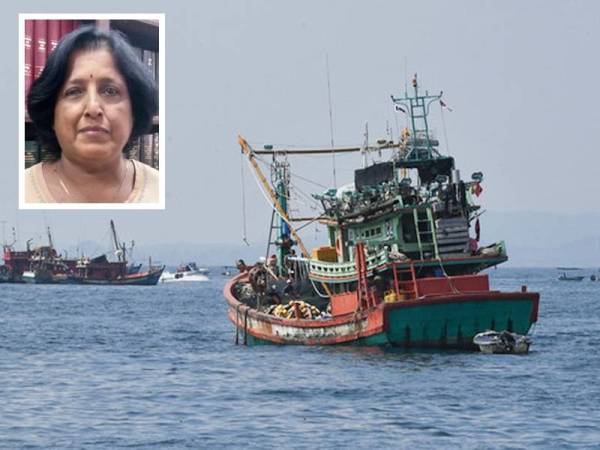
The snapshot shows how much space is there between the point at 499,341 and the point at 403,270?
4.40m

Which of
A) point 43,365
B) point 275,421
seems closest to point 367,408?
point 275,421

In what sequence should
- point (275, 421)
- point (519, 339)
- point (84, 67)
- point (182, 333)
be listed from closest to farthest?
point (275, 421) → point (84, 67) → point (519, 339) → point (182, 333)

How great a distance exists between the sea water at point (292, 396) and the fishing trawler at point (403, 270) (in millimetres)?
1027

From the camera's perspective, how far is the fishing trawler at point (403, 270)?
5131 centimetres

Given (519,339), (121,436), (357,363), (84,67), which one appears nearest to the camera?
(121,436)

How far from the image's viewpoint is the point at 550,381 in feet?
150

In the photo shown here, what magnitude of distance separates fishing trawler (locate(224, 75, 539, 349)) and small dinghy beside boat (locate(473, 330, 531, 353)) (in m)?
0.32

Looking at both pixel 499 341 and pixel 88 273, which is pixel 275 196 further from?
pixel 88 273

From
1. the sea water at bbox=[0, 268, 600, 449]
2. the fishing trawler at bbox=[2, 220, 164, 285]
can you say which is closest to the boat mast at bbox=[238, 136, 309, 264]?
the sea water at bbox=[0, 268, 600, 449]

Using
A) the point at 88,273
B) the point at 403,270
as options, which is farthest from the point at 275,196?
the point at 88,273

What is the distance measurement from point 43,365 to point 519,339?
59.7 ft

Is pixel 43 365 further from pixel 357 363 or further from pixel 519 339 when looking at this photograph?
pixel 519 339

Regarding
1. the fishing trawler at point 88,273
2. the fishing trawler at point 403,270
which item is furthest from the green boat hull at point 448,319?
the fishing trawler at point 88,273

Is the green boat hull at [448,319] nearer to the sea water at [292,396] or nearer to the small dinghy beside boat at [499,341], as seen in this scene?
the small dinghy beside boat at [499,341]
